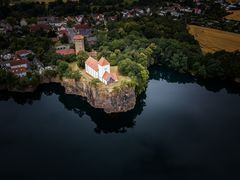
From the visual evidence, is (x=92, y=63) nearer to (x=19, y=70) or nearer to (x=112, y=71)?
(x=112, y=71)

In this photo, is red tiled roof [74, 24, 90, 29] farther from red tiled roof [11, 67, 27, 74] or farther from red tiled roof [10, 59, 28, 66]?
red tiled roof [11, 67, 27, 74]

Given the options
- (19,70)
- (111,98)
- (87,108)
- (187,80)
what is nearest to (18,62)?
(19,70)

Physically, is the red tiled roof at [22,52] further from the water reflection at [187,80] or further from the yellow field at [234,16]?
the yellow field at [234,16]

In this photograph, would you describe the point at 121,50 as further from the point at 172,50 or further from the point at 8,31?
the point at 8,31

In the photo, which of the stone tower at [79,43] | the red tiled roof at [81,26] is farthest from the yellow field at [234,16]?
the stone tower at [79,43]

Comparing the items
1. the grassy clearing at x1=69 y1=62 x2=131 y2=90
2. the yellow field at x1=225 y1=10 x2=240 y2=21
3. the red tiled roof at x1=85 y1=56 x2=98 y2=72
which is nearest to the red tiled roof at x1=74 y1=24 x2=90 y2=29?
the grassy clearing at x1=69 y1=62 x2=131 y2=90

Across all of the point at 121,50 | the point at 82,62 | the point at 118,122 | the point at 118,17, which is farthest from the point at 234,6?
the point at 118,122

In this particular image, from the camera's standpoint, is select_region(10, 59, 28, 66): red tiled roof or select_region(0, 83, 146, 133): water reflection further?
select_region(10, 59, 28, 66): red tiled roof
